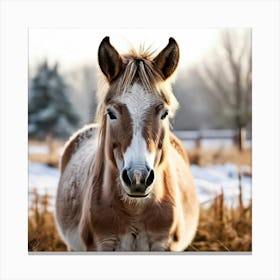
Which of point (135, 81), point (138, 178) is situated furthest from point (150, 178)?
point (135, 81)

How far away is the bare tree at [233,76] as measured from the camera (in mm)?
3092

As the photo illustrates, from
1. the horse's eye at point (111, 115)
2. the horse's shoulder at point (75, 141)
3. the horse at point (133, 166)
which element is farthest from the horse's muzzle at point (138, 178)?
the horse's shoulder at point (75, 141)

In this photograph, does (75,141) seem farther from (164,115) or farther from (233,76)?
(233,76)

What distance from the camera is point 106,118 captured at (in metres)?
2.54

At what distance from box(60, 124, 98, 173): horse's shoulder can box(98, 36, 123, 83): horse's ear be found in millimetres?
669

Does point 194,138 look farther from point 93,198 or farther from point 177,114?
point 93,198

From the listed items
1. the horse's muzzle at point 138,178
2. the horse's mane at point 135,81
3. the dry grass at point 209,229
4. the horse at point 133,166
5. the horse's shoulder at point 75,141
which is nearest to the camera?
the horse's muzzle at point 138,178


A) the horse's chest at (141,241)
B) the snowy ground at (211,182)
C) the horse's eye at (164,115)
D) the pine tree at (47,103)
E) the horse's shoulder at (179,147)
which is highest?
the pine tree at (47,103)

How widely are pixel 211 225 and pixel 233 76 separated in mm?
953

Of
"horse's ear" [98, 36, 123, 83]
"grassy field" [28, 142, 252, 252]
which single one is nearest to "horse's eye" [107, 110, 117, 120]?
"horse's ear" [98, 36, 123, 83]

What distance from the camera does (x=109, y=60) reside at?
8.43 feet

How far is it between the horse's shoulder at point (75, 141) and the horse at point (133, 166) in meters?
0.37

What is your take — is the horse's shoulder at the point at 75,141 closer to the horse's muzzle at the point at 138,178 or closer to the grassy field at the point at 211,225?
the grassy field at the point at 211,225
